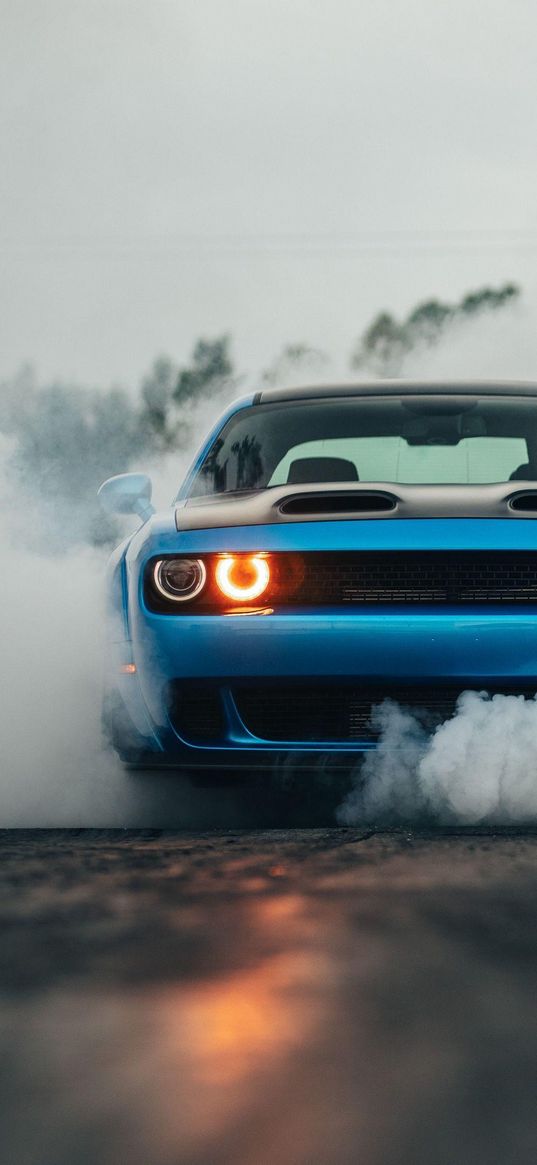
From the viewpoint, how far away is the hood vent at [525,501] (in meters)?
3.30

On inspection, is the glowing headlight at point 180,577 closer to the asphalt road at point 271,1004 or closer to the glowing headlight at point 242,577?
the glowing headlight at point 242,577

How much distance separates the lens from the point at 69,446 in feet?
193

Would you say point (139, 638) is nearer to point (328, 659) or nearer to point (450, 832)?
point (328, 659)

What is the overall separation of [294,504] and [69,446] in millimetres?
56479

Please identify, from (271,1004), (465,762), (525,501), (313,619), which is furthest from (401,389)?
(271,1004)

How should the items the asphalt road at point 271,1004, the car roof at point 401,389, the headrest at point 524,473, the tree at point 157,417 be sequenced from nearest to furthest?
the asphalt road at point 271,1004 → the headrest at point 524,473 → the car roof at point 401,389 → the tree at point 157,417

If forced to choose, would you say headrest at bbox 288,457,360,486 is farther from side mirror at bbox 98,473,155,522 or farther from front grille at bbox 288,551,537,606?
front grille at bbox 288,551,537,606

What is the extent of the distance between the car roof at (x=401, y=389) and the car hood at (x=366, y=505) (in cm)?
113

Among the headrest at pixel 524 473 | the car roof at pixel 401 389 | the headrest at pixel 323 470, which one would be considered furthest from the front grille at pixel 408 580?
the car roof at pixel 401 389

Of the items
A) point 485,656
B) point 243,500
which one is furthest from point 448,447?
point 485,656

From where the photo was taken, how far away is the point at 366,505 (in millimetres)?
3312

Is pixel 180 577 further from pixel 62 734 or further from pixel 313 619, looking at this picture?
pixel 62 734

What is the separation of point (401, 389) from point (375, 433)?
197mm

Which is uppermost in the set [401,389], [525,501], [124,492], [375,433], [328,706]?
[401,389]
